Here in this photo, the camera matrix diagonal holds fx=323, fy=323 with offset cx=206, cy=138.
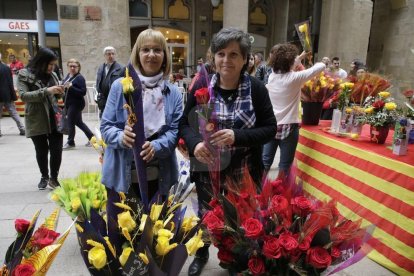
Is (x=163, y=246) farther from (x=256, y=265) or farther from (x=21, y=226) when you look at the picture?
(x=21, y=226)

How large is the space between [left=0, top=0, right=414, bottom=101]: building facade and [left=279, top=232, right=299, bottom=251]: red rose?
6.32 m

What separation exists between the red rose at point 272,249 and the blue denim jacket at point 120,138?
91 cm

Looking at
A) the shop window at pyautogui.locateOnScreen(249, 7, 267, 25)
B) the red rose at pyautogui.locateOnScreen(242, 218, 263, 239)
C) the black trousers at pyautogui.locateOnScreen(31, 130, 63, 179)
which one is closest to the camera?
the red rose at pyautogui.locateOnScreen(242, 218, 263, 239)

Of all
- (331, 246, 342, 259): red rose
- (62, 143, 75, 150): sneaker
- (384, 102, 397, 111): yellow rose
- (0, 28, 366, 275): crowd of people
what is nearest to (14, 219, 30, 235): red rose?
(0, 28, 366, 275): crowd of people

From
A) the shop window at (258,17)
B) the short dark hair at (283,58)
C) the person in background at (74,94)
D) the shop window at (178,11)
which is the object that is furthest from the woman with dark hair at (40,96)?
the shop window at (258,17)

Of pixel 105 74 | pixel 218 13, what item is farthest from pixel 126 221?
pixel 218 13

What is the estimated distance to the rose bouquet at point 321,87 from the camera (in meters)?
3.97

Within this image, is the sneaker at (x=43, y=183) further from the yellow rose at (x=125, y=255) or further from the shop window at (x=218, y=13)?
the shop window at (x=218, y=13)

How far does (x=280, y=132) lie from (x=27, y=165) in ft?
13.2

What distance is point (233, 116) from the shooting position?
197cm

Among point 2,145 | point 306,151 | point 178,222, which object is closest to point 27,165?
point 2,145

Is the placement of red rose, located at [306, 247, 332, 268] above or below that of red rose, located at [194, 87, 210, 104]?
below

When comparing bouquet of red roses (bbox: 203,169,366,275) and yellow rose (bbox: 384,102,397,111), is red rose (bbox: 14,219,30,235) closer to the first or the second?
bouquet of red roses (bbox: 203,169,366,275)

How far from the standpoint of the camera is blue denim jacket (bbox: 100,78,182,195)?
6.31 ft
